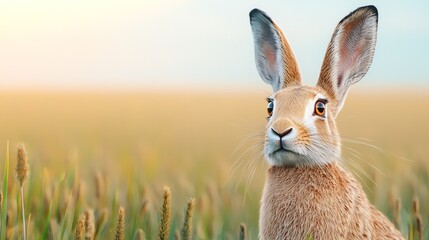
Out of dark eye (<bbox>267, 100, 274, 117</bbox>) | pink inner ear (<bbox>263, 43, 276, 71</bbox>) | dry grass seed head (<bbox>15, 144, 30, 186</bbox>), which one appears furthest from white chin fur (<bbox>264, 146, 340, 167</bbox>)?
dry grass seed head (<bbox>15, 144, 30, 186</bbox>)

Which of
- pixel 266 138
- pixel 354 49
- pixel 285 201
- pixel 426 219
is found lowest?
pixel 426 219

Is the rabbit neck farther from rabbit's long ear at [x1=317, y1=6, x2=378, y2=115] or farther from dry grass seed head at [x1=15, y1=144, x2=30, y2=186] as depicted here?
dry grass seed head at [x1=15, y1=144, x2=30, y2=186]

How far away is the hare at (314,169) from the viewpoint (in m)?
4.21

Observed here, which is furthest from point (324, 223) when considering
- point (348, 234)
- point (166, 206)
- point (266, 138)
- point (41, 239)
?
point (41, 239)

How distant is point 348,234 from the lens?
14.0 ft

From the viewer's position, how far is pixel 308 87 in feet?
14.8

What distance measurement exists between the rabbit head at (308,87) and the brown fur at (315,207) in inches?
3.2

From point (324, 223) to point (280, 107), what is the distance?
2.24ft

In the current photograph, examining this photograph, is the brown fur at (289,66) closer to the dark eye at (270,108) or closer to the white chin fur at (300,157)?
the dark eye at (270,108)

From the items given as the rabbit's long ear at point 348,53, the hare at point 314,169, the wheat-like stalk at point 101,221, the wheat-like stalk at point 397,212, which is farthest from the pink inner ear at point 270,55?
the wheat-like stalk at point 101,221

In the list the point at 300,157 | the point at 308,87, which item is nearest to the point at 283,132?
the point at 300,157

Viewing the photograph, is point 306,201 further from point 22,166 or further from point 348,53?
point 22,166

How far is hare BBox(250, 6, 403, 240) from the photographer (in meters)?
4.21

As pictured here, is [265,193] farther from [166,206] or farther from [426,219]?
[426,219]
